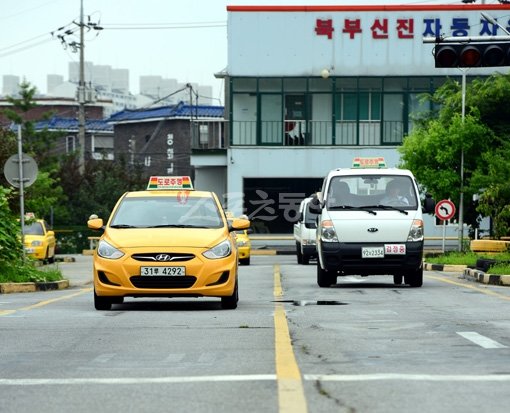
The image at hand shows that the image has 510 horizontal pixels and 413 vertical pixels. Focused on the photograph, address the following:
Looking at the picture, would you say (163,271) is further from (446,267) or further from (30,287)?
(446,267)

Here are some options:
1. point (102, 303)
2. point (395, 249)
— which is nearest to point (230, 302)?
point (102, 303)

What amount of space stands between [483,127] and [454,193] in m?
2.36

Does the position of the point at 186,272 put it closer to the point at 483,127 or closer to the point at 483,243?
the point at 483,243

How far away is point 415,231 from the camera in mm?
20641

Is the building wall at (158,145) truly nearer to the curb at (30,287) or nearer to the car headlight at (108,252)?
the curb at (30,287)

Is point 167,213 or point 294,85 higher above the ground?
point 294,85

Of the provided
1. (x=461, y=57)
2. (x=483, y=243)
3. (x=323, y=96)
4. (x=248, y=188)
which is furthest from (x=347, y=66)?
(x=461, y=57)

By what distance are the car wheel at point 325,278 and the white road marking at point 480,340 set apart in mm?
9437

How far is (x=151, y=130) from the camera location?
88.2m

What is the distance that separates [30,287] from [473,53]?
910 centimetres

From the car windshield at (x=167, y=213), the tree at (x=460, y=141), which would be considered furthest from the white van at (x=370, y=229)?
the tree at (x=460, y=141)

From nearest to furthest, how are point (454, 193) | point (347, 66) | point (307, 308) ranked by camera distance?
point (307, 308) < point (454, 193) < point (347, 66)

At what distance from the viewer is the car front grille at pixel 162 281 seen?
49.0 ft

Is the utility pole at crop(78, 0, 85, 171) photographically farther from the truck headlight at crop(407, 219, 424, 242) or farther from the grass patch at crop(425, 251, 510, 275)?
the truck headlight at crop(407, 219, 424, 242)
